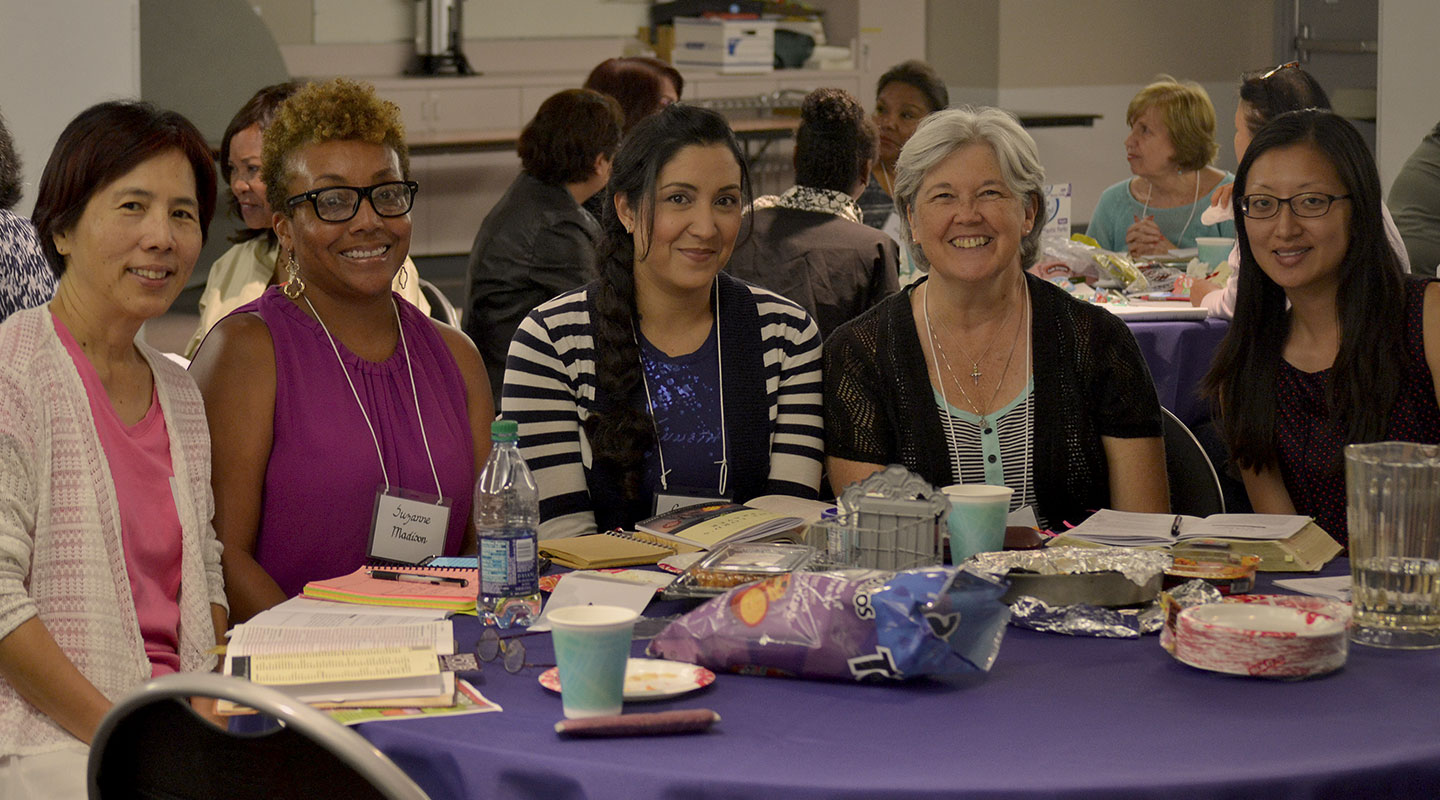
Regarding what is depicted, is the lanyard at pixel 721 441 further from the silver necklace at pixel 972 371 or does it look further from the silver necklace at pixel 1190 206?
the silver necklace at pixel 1190 206

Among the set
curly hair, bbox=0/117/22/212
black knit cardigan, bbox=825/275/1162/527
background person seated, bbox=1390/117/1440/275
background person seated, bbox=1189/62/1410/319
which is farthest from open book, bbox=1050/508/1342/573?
background person seated, bbox=1390/117/1440/275

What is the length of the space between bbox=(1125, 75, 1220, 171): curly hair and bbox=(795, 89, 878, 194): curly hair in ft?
4.59

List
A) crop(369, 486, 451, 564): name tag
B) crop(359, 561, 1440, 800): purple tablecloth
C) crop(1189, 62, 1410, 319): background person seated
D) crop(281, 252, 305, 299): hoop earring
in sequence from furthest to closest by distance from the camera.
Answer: crop(1189, 62, 1410, 319): background person seated, crop(281, 252, 305, 299): hoop earring, crop(369, 486, 451, 564): name tag, crop(359, 561, 1440, 800): purple tablecloth

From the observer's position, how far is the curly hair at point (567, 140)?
4465 millimetres

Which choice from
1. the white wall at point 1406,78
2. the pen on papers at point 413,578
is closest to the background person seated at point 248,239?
the pen on papers at point 413,578

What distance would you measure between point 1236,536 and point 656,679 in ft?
3.00

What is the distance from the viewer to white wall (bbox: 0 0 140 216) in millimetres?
4914

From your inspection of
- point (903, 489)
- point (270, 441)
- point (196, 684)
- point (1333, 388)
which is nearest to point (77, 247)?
point (270, 441)

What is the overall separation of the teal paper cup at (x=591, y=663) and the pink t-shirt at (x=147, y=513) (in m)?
0.80

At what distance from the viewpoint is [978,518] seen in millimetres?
1856

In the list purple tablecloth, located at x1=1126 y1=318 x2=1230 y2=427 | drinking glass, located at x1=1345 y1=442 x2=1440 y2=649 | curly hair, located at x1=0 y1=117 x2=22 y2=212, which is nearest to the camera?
drinking glass, located at x1=1345 y1=442 x2=1440 y2=649

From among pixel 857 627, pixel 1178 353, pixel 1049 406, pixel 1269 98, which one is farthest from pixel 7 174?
pixel 1269 98

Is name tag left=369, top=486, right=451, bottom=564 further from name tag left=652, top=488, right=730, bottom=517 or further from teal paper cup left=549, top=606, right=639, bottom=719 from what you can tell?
teal paper cup left=549, top=606, right=639, bottom=719

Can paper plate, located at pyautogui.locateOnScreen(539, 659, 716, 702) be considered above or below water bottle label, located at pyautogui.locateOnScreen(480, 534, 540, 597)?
below
